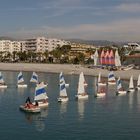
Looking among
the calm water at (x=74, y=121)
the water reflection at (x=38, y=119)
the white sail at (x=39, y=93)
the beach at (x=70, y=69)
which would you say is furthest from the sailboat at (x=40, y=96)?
the beach at (x=70, y=69)

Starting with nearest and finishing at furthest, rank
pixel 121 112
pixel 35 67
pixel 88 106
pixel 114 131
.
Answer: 1. pixel 114 131
2. pixel 121 112
3. pixel 88 106
4. pixel 35 67

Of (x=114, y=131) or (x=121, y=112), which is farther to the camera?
(x=121, y=112)

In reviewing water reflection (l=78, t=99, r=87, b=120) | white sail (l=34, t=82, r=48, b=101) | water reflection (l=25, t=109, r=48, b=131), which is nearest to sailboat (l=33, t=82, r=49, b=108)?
white sail (l=34, t=82, r=48, b=101)

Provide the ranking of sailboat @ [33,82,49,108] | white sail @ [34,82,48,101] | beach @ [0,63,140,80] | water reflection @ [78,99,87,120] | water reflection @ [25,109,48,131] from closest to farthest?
water reflection @ [25,109,48,131]
water reflection @ [78,99,87,120]
sailboat @ [33,82,49,108]
white sail @ [34,82,48,101]
beach @ [0,63,140,80]

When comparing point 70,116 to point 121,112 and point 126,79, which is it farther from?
point 126,79

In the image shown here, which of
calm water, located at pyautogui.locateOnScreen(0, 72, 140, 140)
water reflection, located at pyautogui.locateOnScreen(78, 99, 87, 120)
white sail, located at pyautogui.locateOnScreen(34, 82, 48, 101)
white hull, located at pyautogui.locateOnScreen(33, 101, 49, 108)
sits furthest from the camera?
white sail, located at pyautogui.locateOnScreen(34, 82, 48, 101)

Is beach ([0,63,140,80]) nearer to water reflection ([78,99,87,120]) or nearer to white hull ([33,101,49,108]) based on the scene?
water reflection ([78,99,87,120])

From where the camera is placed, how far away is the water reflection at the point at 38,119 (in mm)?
50175

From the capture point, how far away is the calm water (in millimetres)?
45625

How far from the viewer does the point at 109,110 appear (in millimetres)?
62781

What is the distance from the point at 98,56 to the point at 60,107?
117640 millimetres

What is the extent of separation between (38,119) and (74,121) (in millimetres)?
4851

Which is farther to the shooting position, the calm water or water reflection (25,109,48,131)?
water reflection (25,109,48,131)

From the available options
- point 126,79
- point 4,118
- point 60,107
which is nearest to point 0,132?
point 4,118
